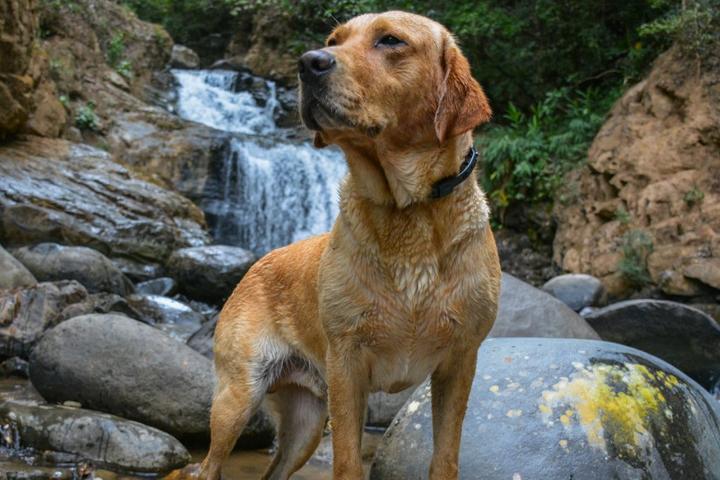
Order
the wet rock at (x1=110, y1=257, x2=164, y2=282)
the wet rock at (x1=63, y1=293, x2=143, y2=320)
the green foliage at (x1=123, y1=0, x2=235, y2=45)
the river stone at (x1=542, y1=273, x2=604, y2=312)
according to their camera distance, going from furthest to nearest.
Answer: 1. the green foliage at (x1=123, y1=0, x2=235, y2=45)
2. the wet rock at (x1=110, y1=257, x2=164, y2=282)
3. the river stone at (x1=542, y1=273, x2=604, y2=312)
4. the wet rock at (x1=63, y1=293, x2=143, y2=320)

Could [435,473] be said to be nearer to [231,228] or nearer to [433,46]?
[433,46]

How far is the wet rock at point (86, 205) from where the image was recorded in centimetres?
1204

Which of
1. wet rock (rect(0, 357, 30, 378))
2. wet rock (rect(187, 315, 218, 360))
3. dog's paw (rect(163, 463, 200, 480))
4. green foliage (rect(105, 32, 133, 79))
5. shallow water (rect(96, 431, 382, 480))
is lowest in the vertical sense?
wet rock (rect(0, 357, 30, 378))

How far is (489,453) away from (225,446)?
1.33 m

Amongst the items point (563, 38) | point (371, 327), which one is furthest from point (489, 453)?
point (563, 38)

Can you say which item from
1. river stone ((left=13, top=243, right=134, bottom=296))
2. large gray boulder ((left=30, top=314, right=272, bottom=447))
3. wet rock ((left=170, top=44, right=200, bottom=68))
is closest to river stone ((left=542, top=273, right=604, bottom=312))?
river stone ((left=13, top=243, right=134, bottom=296))

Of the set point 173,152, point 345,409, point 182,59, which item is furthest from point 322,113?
point 182,59

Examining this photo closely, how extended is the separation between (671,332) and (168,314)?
612cm

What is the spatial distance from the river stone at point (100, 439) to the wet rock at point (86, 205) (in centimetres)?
671

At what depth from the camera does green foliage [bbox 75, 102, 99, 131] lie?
16406 millimetres

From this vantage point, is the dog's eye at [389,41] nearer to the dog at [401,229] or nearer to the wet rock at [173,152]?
the dog at [401,229]

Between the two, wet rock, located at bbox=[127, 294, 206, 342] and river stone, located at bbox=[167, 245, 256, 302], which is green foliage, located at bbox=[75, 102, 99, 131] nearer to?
river stone, located at bbox=[167, 245, 256, 302]

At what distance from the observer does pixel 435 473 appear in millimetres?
3408

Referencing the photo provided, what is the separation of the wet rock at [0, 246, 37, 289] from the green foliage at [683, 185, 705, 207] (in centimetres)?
903
